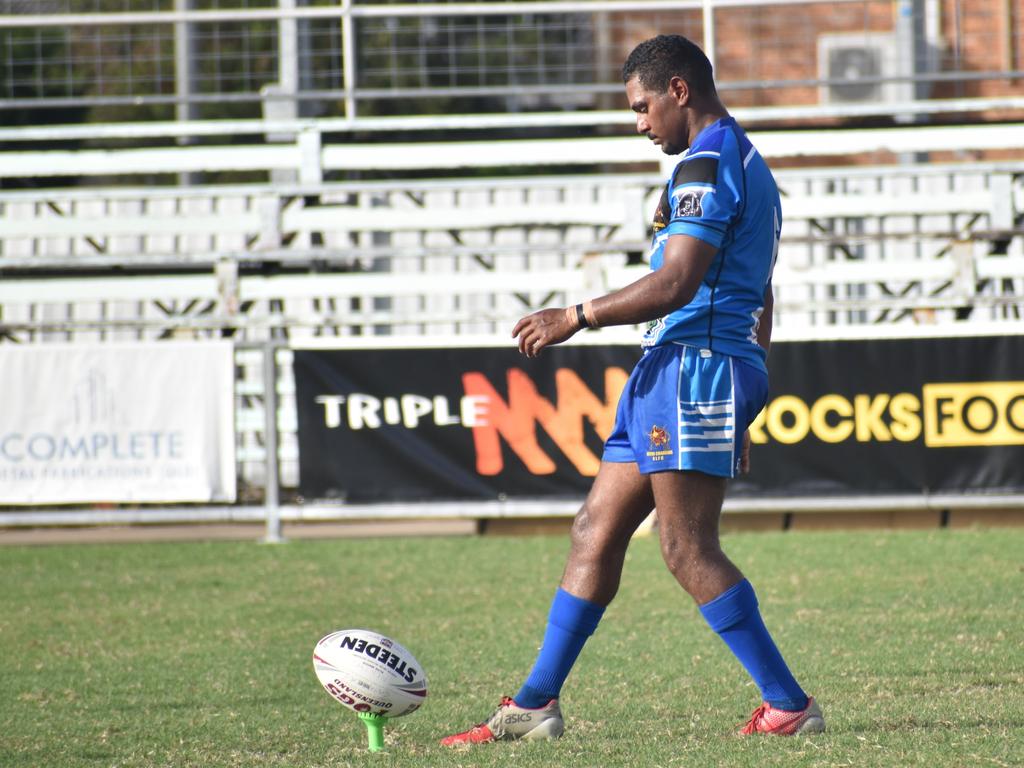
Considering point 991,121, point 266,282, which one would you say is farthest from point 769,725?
point 991,121

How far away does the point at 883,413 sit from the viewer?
422 inches

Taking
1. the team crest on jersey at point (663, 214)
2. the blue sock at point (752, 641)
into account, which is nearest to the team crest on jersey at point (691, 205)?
the team crest on jersey at point (663, 214)

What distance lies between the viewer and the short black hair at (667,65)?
4395 mm

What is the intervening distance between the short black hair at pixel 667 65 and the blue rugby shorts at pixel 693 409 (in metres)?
0.81

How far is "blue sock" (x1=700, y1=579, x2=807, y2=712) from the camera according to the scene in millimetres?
4336

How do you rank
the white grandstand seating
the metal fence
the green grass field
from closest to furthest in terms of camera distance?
the green grass field
the white grandstand seating
the metal fence

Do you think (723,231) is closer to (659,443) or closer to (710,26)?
(659,443)

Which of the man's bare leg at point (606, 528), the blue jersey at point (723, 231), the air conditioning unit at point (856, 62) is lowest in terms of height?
the man's bare leg at point (606, 528)

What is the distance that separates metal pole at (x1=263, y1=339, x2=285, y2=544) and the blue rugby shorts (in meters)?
7.06

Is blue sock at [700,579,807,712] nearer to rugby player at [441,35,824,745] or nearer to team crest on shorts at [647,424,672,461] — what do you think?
rugby player at [441,35,824,745]

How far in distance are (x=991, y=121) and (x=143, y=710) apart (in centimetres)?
1422

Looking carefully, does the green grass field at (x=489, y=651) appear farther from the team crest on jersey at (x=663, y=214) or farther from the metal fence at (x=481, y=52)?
the metal fence at (x=481, y=52)

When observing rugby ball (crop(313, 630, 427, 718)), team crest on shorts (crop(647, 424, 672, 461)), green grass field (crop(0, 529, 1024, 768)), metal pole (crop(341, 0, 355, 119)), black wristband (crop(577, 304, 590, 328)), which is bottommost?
green grass field (crop(0, 529, 1024, 768))

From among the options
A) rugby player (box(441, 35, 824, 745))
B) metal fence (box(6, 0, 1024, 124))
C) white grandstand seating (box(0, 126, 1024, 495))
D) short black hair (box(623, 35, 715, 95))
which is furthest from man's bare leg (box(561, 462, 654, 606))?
metal fence (box(6, 0, 1024, 124))
